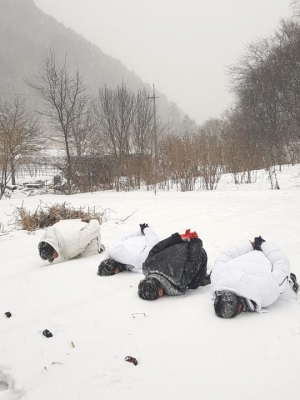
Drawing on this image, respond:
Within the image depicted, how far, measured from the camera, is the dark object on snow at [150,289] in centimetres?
240

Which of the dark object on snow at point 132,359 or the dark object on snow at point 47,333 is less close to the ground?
the dark object on snow at point 47,333

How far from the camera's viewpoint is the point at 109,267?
308 cm

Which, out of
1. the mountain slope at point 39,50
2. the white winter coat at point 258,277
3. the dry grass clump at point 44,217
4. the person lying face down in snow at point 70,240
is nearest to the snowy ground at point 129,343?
the white winter coat at point 258,277

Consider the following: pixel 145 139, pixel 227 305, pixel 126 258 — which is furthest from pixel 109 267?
pixel 145 139

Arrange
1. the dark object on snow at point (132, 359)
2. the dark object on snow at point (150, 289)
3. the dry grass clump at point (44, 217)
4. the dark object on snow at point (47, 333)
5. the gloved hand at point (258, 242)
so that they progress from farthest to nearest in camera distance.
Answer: the dry grass clump at point (44, 217), the gloved hand at point (258, 242), the dark object on snow at point (150, 289), the dark object on snow at point (47, 333), the dark object on snow at point (132, 359)

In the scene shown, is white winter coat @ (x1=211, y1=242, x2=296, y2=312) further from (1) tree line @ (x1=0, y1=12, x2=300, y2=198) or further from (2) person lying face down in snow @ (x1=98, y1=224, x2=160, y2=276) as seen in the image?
(1) tree line @ (x1=0, y1=12, x2=300, y2=198)

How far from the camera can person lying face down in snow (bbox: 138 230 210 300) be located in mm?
2434

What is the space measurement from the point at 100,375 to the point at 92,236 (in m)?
2.29

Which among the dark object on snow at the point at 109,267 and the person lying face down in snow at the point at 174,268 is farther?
the dark object on snow at the point at 109,267

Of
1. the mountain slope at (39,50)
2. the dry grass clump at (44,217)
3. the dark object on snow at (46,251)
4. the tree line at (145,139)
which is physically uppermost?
the mountain slope at (39,50)

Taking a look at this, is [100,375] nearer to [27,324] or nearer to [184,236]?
[27,324]

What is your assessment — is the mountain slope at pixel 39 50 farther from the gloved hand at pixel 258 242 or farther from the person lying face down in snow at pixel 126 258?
the gloved hand at pixel 258 242

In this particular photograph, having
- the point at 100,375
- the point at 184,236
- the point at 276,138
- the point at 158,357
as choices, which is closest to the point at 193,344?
the point at 158,357

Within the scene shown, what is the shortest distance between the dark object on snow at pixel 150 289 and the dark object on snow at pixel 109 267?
0.72 m
